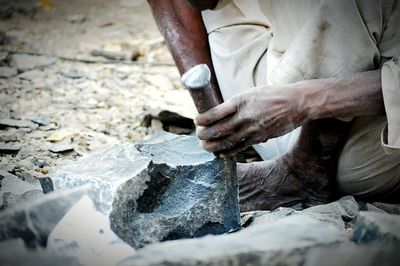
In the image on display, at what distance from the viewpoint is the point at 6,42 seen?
4.94m

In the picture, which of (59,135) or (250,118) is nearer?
(250,118)

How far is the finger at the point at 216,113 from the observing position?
220cm

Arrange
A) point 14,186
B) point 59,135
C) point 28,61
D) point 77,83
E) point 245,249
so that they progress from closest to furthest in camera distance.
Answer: point 245,249 → point 14,186 → point 59,135 → point 77,83 → point 28,61

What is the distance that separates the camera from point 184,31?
3199mm

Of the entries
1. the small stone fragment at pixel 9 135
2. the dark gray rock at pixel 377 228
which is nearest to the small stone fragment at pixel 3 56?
the small stone fragment at pixel 9 135

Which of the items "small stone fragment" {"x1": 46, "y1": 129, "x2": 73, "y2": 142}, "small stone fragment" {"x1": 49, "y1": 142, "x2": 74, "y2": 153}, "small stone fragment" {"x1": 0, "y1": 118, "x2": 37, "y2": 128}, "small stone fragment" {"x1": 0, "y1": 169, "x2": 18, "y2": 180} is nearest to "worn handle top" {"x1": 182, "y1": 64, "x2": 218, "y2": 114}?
"small stone fragment" {"x1": 0, "y1": 169, "x2": 18, "y2": 180}

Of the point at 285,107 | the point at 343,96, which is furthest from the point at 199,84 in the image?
the point at 343,96

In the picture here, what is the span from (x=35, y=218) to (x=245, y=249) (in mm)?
671

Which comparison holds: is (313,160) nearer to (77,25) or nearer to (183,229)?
(183,229)

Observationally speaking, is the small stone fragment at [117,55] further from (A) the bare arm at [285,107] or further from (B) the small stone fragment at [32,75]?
(A) the bare arm at [285,107]

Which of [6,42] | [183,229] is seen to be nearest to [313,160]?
[183,229]

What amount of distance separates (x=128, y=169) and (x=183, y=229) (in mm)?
317

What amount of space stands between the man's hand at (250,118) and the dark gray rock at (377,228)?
63 centimetres

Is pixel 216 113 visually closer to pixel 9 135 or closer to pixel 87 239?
pixel 87 239
